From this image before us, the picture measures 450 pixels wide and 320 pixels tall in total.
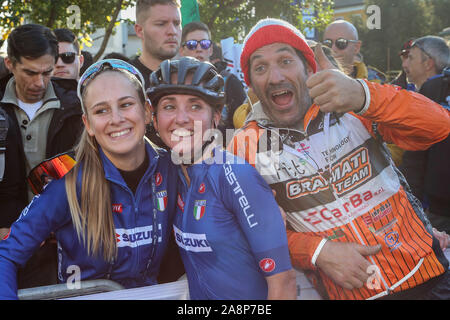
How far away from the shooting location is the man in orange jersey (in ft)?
6.64

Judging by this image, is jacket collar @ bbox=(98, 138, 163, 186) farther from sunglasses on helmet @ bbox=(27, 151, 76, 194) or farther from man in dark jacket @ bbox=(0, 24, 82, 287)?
man in dark jacket @ bbox=(0, 24, 82, 287)

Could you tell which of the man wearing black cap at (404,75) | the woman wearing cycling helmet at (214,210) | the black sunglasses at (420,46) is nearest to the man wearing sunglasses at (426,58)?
the black sunglasses at (420,46)

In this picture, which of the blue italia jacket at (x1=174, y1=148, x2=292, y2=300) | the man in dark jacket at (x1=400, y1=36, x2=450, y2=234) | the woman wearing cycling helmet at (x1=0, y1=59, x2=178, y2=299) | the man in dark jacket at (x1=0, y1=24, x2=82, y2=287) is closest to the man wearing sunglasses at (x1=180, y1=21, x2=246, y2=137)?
the man in dark jacket at (x1=0, y1=24, x2=82, y2=287)

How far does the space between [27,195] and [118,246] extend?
4.94ft

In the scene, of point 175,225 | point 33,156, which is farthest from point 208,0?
point 175,225

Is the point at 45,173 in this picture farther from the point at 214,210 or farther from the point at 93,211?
the point at 214,210

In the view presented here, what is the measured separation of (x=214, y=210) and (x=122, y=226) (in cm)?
62

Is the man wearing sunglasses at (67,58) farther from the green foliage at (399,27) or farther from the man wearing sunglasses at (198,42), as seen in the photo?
the green foliage at (399,27)

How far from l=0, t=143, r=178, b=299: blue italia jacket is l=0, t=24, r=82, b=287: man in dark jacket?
958 mm

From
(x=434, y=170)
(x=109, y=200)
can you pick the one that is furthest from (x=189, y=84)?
(x=434, y=170)

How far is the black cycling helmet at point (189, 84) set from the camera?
2.21m

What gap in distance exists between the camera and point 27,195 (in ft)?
10.8

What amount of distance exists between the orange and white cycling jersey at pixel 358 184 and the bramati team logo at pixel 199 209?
0.37 m
